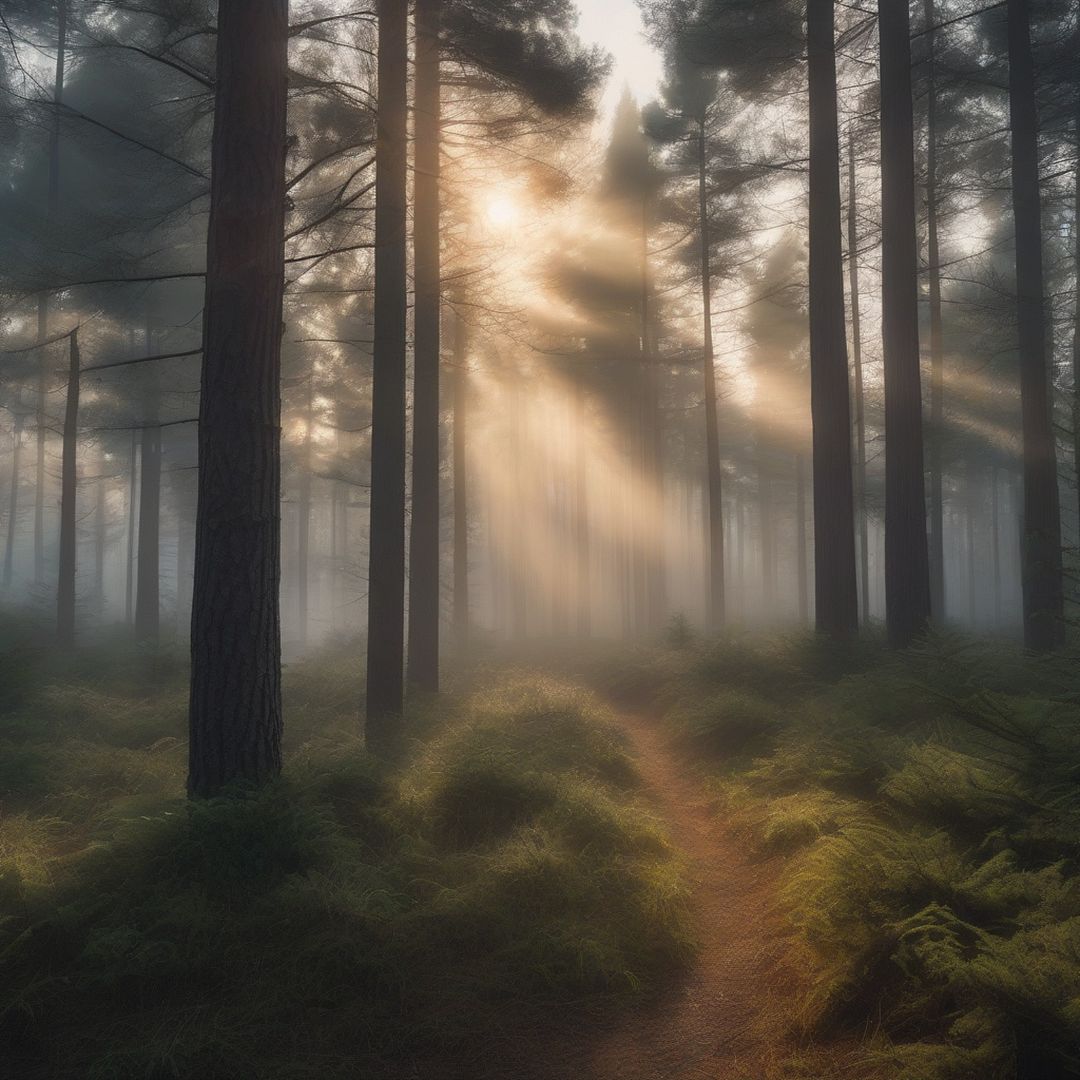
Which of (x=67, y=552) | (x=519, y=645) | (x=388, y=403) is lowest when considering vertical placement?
(x=519, y=645)

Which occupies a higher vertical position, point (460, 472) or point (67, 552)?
point (460, 472)

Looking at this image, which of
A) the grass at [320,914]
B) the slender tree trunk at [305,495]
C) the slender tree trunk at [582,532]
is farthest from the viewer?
the slender tree trunk at [305,495]

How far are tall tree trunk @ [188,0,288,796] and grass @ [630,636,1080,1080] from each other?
410 cm

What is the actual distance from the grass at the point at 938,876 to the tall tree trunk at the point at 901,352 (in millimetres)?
3236

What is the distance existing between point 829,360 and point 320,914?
10814 mm

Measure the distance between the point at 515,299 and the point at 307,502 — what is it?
23.8 meters

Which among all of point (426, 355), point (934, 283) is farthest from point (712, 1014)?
point (934, 283)

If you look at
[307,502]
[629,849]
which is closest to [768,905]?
[629,849]

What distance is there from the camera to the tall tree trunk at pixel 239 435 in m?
5.52

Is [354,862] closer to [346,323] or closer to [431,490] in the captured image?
[431,490]

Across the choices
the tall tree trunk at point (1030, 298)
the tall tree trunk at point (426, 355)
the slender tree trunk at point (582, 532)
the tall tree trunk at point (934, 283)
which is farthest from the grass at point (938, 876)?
the slender tree trunk at point (582, 532)

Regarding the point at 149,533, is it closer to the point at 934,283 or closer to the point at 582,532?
the point at 582,532

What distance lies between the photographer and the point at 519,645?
25375mm

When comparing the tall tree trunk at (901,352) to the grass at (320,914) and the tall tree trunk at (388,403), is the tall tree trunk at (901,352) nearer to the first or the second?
the grass at (320,914)
